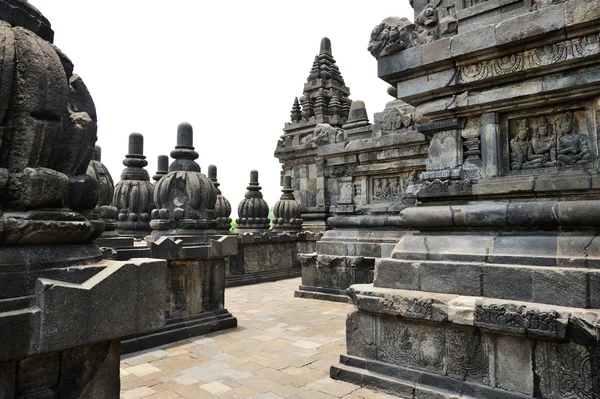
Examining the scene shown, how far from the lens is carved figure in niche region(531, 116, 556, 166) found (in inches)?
145

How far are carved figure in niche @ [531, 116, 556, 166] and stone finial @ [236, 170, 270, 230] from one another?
30.8 ft

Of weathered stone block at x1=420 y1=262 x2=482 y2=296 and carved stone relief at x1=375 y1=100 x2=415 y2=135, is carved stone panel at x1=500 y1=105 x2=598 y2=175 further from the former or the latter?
carved stone relief at x1=375 y1=100 x2=415 y2=135

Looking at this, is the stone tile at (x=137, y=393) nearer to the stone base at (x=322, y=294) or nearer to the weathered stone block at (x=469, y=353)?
the weathered stone block at (x=469, y=353)

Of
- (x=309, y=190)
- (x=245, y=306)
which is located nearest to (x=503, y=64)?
(x=245, y=306)

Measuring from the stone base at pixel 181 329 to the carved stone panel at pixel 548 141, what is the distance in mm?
4224

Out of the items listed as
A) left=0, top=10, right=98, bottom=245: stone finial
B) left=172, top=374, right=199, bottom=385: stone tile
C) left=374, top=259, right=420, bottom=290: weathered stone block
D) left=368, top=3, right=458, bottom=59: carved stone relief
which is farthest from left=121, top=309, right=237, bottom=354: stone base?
left=368, top=3, right=458, bottom=59: carved stone relief

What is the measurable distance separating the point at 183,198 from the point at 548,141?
4.86 meters

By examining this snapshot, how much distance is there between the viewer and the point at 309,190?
45.2ft

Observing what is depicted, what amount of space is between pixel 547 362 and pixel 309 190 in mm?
11001

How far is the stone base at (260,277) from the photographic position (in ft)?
32.7

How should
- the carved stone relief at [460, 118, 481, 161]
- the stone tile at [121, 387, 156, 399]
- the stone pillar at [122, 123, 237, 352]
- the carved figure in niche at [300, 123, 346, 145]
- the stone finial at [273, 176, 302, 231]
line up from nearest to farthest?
1. the stone tile at [121, 387, 156, 399]
2. the carved stone relief at [460, 118, 481, 161]
3. the stone pillar at [122, 123, 237, 352]
4. the carved figure in niche at [300, 123, 346, 145]
5. the stone finial at [273, 176, 302, 231]

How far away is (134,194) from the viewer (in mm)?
8508

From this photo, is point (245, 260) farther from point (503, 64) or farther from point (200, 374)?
point (503, 64)

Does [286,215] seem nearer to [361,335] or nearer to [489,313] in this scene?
[361,335]
